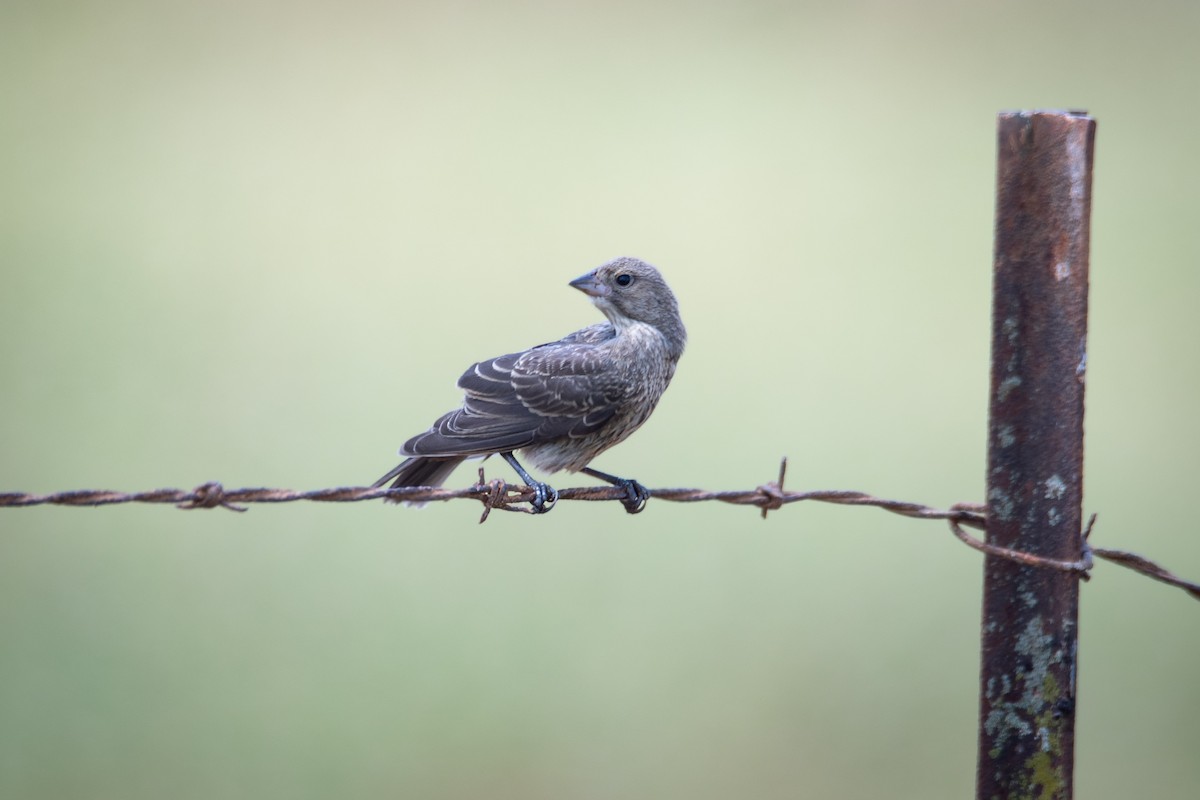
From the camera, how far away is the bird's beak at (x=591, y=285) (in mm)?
4604

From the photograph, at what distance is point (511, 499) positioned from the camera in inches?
134

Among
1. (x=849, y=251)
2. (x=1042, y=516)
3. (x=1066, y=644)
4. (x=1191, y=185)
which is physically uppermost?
(x=1191, y=185)

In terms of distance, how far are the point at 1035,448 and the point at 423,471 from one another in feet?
7.02

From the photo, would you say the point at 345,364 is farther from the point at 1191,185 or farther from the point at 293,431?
the point at 1191,185

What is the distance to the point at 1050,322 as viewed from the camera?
282 centimetres

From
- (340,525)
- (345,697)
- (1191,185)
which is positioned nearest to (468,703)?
(345,697)

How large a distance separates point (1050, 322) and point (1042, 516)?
18.7 inches

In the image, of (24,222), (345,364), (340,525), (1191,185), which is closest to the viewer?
(340,525)

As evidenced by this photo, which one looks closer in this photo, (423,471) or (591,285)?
(423,471)

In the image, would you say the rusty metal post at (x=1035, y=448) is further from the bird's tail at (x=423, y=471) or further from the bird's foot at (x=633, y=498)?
the bird's tail at (x=423, y=471)

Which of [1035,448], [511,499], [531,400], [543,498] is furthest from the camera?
[531,400]

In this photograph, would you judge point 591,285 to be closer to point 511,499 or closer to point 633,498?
point 633,498

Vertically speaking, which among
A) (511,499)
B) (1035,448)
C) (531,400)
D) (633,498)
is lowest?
(511,499)

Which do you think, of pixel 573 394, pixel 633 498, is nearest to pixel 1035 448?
pixel 633 498
